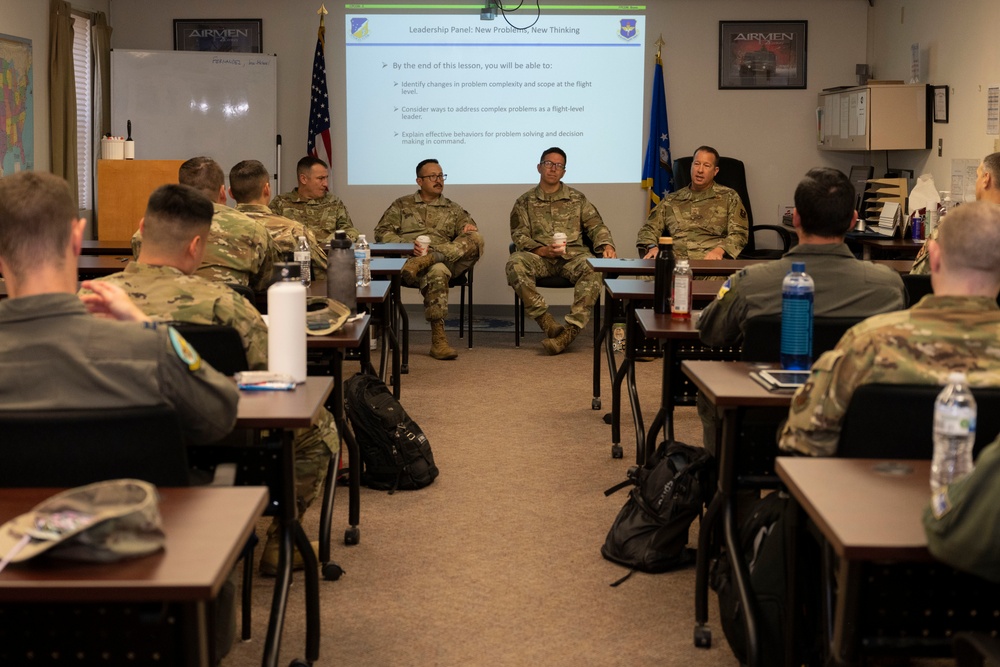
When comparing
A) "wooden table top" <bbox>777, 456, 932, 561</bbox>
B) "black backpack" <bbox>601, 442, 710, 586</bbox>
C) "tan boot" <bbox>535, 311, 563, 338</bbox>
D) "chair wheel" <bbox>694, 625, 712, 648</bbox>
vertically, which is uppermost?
"wooden table top" <bbox>777, 456, 932, 561</bbox>

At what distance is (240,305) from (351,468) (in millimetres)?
1101

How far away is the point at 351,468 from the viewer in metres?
3.78

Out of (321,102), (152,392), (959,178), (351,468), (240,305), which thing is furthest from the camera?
(321,102)

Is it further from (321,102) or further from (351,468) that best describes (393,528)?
(321,102)

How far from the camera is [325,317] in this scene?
336 cm

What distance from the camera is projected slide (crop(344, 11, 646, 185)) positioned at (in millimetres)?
8586

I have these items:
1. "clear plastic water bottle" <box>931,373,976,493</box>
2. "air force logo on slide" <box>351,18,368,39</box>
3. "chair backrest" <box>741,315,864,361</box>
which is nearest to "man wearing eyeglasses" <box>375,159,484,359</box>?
"air force logo on slide" <box>351,18,368,39</box>

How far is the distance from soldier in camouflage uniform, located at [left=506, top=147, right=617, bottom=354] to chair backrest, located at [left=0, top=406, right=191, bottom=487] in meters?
5.50

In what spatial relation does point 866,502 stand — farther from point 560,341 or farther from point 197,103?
point 197,103

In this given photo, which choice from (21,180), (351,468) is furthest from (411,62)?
(21,180)

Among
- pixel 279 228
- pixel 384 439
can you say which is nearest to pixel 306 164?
pixel 279 228

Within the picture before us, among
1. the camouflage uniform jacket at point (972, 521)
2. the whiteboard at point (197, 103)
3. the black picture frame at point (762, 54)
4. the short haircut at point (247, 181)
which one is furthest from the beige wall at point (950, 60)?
the camouflage uniform jacket at point (972, 521)

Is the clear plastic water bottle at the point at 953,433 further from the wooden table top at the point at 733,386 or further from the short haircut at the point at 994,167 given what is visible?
the short haircut at the point at 994,167

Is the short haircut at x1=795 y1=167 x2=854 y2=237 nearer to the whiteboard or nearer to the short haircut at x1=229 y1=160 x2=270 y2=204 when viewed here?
the short haircut at x1=229 y1=160 x2=270 y2=204
